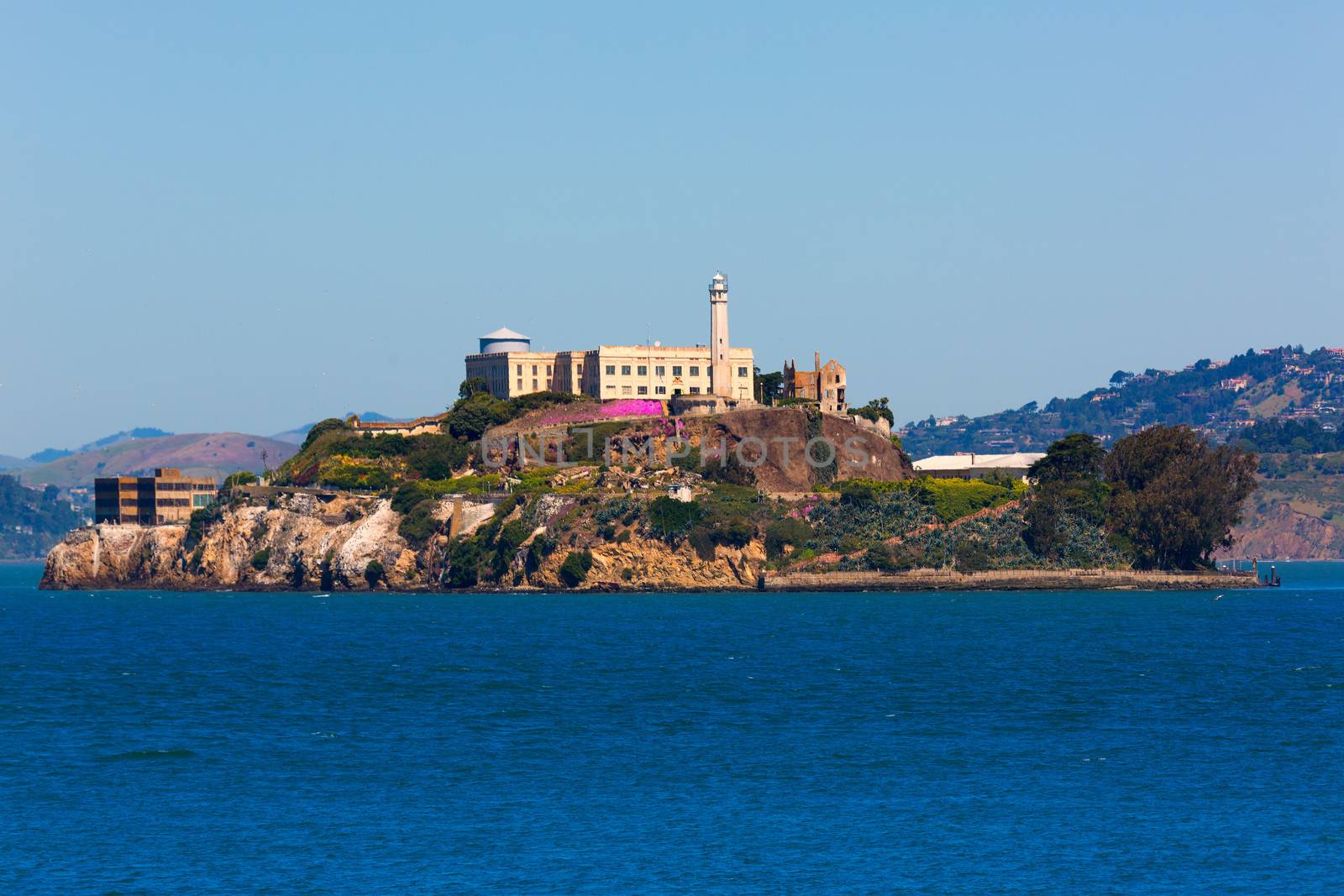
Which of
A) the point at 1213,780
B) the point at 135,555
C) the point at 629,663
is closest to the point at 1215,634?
the point at 629,663

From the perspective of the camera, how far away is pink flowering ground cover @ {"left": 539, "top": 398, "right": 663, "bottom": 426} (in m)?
154

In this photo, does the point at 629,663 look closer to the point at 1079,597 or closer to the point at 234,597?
the point at 1079,597

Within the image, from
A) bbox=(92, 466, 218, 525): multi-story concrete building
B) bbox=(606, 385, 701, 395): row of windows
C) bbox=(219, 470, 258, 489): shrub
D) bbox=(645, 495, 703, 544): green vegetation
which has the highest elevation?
bbox=(606, 385, 701, 395): row of windows

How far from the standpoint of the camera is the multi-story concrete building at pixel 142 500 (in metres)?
176

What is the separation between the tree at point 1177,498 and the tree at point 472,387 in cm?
5771

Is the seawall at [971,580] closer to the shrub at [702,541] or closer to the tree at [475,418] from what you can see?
the shrub at [702,541]

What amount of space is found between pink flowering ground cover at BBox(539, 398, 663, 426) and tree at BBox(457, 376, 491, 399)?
45.7 feet

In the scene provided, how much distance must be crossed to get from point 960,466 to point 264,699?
4282 inches

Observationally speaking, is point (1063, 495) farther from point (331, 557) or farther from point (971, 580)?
point (331, 557)

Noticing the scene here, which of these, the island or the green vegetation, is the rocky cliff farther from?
the green vegetation

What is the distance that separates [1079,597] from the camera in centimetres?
13525

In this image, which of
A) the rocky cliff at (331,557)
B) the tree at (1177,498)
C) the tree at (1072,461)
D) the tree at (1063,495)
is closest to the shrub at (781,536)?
the rocky cliff at (331,557)

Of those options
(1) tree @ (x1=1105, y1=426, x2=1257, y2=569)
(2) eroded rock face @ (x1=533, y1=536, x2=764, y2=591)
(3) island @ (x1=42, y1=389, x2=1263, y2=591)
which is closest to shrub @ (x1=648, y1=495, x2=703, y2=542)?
(3) island @ (x1=42, y1=389, x2=1263, y2=591)

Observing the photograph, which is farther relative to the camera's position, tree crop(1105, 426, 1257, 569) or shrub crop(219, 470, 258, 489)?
shrub crop(219, 470, 258, 489)
